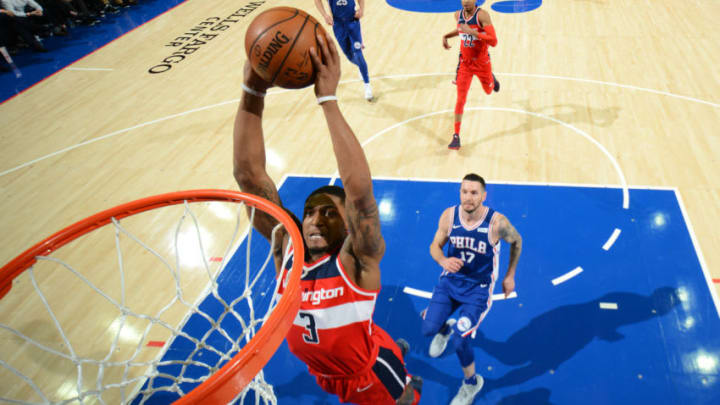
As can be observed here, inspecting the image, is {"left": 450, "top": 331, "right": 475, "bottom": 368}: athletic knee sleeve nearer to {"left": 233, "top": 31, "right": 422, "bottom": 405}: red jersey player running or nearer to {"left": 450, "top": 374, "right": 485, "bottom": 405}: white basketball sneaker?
{"left": 450, "top": 374, "right": 485, "bottom": 405}: white basketball sneaker

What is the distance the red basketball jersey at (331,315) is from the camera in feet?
7.10

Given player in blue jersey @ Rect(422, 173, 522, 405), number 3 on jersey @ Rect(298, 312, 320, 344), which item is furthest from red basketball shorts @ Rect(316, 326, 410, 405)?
player in blue jersey @ Rect(422, 173, 522, 405)

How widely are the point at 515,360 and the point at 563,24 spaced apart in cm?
864

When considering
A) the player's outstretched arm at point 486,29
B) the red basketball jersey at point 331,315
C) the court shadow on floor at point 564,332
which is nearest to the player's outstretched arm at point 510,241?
the court shadow on floor at point 564,332

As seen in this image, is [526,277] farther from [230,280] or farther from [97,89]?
[97,89]

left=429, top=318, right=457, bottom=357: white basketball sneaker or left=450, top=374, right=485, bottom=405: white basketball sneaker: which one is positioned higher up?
left=450, top=374, right=485, bottom=405: white basketball sneaker

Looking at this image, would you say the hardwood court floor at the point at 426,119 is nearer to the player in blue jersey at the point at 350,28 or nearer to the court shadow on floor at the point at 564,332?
the player in blue jersey at the point at 350,28

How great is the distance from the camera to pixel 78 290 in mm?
4551

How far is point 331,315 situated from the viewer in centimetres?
218

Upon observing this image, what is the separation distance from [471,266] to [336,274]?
1473 millimetres

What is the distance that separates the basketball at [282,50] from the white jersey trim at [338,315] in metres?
1.13

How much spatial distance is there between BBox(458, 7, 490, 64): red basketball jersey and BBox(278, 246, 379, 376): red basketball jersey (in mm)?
4015

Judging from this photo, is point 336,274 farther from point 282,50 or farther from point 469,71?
point 469,71

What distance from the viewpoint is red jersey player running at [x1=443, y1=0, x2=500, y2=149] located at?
5.02 meters
